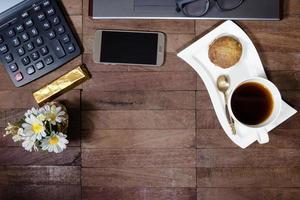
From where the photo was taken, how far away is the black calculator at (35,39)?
701 mm

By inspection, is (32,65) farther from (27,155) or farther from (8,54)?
(27,155)

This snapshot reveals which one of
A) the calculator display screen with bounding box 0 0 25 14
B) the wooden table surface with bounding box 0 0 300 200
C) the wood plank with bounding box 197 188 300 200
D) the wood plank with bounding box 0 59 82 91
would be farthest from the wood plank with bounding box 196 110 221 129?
the calculator display screen with bounding box 0 0 25 14

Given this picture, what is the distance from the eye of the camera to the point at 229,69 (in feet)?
2.34

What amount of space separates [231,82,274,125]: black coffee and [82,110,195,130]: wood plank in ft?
0.27

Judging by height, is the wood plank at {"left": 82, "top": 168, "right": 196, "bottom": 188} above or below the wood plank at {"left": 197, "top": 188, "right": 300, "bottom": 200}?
above

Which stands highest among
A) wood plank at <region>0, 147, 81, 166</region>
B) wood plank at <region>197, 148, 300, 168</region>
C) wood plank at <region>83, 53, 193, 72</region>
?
wood plank at <region>83, 53, 193, 72</region>

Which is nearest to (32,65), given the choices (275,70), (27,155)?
(27,155)

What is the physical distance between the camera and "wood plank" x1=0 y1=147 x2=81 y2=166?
2.35 ft

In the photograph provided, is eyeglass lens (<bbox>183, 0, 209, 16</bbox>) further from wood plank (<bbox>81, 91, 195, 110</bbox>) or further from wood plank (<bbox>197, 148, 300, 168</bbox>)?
wood plank (<bbox>197, 148, 300, 168</bbox>)

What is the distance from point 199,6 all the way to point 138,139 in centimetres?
25

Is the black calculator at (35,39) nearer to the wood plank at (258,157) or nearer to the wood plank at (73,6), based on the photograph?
the wood plank at (73,6)

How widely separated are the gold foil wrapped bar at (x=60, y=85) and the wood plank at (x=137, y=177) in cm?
14

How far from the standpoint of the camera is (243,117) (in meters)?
0.68

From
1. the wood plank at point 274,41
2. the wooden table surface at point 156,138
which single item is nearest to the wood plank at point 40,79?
the wooden table surface at point 156,138
